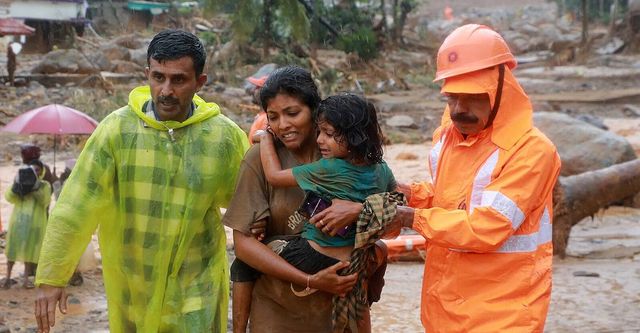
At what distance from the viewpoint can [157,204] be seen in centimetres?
366

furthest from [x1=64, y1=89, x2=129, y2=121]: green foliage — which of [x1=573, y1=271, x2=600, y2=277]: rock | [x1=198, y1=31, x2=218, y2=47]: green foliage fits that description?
[x1=573, y1=271, x2=600, y2=277]: rock

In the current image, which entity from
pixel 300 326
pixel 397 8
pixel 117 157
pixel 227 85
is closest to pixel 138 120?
pixel 117 157

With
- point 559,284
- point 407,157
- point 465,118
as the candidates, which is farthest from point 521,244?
point 407,157

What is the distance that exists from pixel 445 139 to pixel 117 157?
1237mm

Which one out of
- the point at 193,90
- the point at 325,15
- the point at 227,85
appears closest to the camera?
the point at 193,90

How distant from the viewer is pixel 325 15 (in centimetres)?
3008

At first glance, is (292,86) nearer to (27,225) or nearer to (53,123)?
(27,225)

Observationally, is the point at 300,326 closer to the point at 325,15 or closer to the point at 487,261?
the point at 487,261

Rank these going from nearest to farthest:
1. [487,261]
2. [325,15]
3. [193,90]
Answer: [487,261] → [193,90] → [325,15]

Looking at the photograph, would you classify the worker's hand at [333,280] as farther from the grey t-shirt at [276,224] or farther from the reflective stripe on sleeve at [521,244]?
the reflective stripe on sleeve at [521,244]

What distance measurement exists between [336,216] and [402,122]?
55.9 ft

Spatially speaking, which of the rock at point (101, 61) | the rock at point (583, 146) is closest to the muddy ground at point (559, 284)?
the rock at point (583, 146)

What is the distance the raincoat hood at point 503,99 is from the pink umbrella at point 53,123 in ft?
18.8

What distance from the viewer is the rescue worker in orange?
325cm
